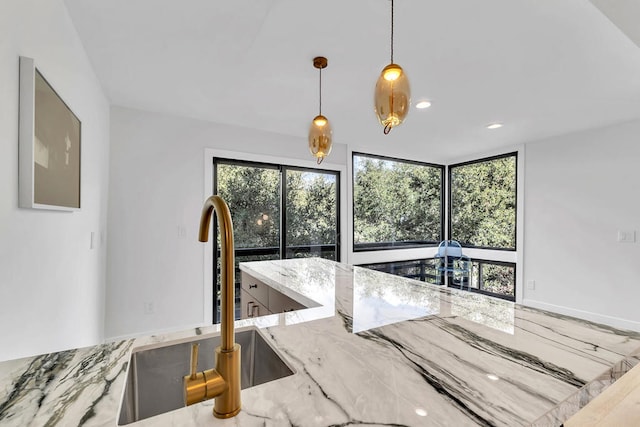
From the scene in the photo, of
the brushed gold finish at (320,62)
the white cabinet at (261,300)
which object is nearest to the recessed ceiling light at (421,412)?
the white cabinet at (261,300)

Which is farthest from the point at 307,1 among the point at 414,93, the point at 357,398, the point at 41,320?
the point at 41,320

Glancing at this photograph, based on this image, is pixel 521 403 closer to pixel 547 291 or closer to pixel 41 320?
pixel 41 320

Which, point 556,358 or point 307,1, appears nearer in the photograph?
point 556,358

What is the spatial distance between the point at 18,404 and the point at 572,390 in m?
1.09

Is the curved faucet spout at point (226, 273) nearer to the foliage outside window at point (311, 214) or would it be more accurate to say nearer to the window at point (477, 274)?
the foliage outside window at point (311, 214)

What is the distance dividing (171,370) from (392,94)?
4.57 feet

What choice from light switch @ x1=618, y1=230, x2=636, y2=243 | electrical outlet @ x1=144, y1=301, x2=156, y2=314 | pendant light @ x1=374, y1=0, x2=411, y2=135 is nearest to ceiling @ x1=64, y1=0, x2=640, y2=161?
pendant light @ x1=374, y1=0, x2=411, y2=135

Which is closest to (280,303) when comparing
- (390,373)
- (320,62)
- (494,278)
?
(390,373)

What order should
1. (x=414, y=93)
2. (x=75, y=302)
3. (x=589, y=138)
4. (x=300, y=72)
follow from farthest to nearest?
(x=589, y=138)
(x=414, y=93)
(x=300, y=72)
(x=75, y=302)

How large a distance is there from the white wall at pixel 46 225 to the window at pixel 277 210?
1.33m

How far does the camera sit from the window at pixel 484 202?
4.23 metres

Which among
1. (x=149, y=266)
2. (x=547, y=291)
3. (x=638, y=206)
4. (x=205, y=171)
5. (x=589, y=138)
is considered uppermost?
(x=589, y=138)

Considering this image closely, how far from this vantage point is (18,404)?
57 centimetres

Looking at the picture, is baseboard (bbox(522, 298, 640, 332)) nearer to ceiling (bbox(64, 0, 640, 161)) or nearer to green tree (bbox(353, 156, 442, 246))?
green tree (bbox(353, 156, 442, 246))
